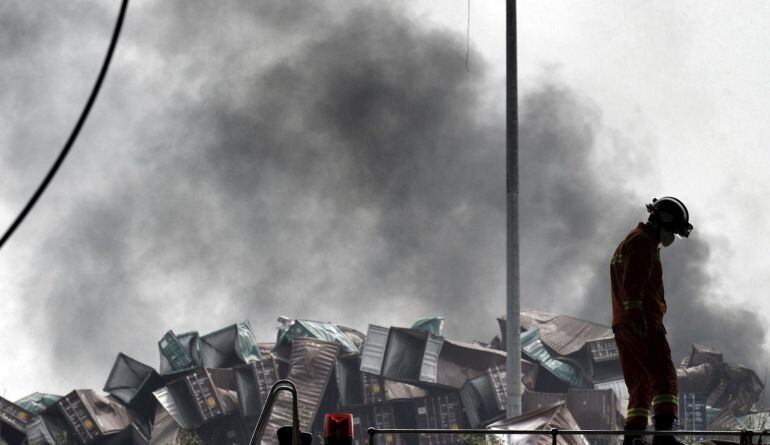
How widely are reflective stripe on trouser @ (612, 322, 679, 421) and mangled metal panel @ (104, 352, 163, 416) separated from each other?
79.8 ft

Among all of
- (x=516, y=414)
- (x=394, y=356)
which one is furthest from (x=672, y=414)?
(x=394, y=356)

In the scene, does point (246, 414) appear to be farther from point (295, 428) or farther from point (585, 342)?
point (295, 428)

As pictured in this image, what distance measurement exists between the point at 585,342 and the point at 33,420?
15786mm

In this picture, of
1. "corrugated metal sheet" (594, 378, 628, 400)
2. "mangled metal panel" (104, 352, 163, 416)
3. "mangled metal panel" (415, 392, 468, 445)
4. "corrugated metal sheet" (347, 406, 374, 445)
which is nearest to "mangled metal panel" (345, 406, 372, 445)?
"corrugated metal sheet" (347, 406, 374, 445)

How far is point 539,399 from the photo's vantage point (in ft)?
86.0

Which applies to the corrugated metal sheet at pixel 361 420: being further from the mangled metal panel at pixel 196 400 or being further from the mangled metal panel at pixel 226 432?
the mangled metal panel at pixel 196 400

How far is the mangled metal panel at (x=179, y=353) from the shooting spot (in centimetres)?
2780

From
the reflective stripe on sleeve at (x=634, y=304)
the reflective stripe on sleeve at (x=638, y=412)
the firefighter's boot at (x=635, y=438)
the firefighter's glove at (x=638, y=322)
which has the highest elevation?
the reflective stripe on sleeve at (x=634, y=304)

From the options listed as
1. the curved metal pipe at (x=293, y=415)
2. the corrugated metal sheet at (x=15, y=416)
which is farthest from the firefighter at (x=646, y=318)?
the corrugated metal sheet at (x=15, y=416)

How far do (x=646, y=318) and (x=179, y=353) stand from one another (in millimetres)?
24013

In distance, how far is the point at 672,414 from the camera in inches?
205

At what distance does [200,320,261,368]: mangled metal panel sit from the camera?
91.5 ft

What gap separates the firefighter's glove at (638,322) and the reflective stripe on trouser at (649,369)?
0.03 metres

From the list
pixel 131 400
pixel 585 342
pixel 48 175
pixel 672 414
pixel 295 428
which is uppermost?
pixel 585 342
